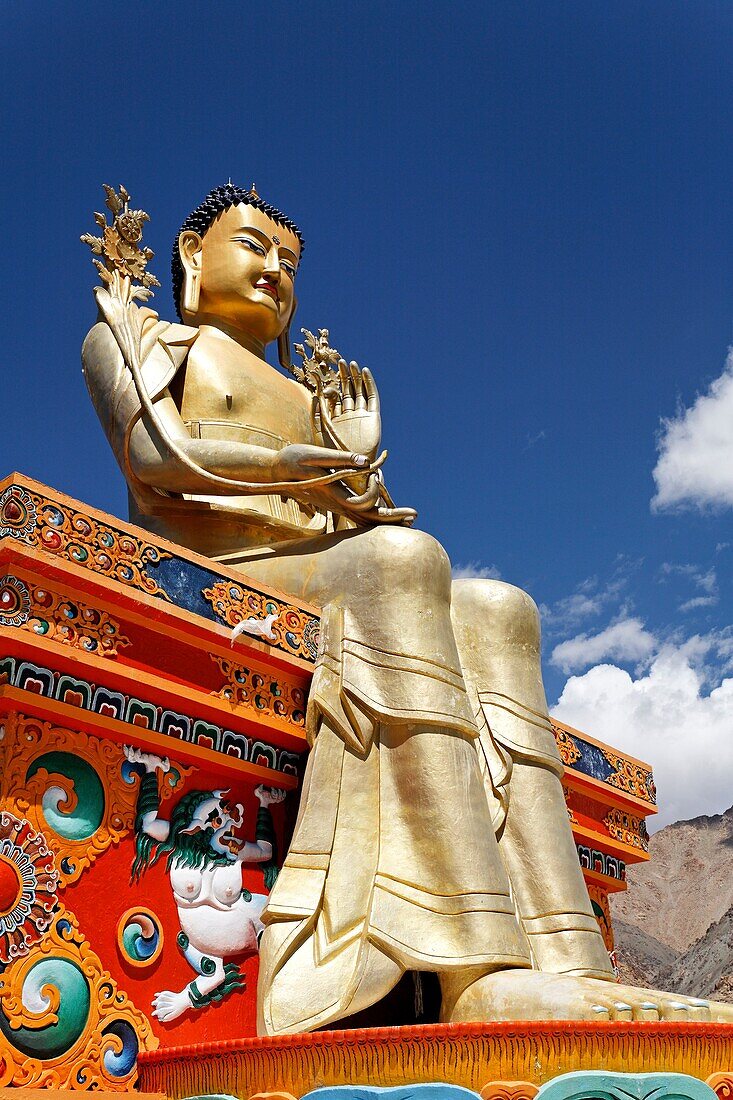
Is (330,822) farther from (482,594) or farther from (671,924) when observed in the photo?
(671,924)

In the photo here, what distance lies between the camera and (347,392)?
20.1 ft

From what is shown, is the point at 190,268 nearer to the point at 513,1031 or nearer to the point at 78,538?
the point at 78,538

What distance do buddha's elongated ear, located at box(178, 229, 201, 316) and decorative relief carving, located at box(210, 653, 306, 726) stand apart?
2.80 m

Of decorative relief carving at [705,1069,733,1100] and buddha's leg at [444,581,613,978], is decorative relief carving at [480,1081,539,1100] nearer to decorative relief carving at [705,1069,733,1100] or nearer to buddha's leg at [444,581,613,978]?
decorative relief carving at [705,1069,733,1100]

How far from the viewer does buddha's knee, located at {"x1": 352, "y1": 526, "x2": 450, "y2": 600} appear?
4.65 m

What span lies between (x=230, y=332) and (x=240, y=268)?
37 centimetres

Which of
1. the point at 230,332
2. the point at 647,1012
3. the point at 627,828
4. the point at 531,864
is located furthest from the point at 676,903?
the point at 647,1012

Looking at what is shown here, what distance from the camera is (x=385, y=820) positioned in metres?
4.30

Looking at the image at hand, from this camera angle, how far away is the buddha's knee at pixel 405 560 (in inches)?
183

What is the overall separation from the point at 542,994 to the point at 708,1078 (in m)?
0.56

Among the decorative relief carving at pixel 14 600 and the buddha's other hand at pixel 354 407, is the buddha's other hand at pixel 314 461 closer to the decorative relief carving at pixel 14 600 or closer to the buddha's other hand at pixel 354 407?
the buddha's other hand at pixel 354 407

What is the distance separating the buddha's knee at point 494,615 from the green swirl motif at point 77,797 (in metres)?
1.65

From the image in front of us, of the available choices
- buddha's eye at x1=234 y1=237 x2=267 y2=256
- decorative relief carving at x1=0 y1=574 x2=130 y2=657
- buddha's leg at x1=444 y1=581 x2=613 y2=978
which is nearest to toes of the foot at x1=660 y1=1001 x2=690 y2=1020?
buddha's leg at x1=444 y1=581 x2=613 y2=978

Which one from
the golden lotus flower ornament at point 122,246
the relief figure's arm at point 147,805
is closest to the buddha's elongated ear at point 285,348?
the golden lotus flower ornament at point 122,246
